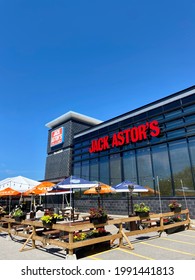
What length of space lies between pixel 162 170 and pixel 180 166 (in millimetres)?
1504

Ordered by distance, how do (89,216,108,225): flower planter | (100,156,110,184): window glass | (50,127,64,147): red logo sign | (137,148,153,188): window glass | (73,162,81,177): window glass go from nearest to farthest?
(89,216,108,225): flower planter → (137,148,153,188): window glass → (100,156,110,184): window glass → (73,162,81,177): window glass → (50,127,64,147): red logo sign

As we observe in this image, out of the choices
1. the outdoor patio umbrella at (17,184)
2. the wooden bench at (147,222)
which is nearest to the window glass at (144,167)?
the wooden bench at (147,222)

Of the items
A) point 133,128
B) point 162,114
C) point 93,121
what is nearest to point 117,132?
point 133,128

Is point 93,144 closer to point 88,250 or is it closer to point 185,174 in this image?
point 185,174

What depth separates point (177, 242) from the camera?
748 centimetres

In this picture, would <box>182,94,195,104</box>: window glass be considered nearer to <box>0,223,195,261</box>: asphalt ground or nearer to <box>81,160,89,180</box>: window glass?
<box>0,223,195,261</box>: asphalt ground

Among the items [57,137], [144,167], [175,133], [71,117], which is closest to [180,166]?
[175,133]

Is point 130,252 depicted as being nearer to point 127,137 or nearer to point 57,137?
point 127,137

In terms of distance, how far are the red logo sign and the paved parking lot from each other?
2095 cm

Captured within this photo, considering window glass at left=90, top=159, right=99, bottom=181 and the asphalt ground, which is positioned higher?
window glass at left=90, top=159, right=99, bottom=181

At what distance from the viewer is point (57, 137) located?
2948 centimetres

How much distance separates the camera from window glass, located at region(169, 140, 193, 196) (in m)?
14.0

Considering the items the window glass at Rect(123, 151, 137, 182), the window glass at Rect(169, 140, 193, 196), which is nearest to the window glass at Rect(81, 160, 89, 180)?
the window glass at Rect(123, 151, 137, 182)
